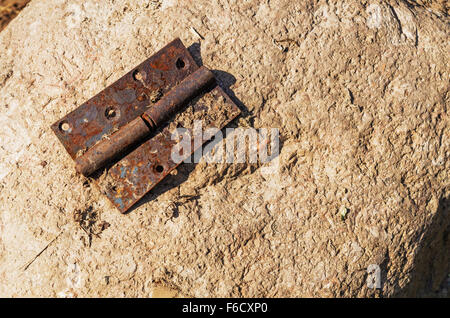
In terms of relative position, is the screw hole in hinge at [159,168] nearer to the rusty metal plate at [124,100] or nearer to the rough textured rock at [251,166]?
the rough textured rock at [251,166]

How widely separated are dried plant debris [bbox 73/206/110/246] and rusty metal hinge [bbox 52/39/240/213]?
0.43ft

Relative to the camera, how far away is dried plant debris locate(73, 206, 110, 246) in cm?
200

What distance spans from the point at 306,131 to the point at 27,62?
1.63 metres

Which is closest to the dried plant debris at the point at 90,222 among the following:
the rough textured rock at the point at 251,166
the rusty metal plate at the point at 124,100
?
the rough textured rock at the point at 251,166

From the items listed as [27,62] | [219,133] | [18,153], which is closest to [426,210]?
[219,133]

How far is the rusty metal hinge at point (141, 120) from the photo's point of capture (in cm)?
199

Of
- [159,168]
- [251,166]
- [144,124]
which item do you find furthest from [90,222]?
[251,166]

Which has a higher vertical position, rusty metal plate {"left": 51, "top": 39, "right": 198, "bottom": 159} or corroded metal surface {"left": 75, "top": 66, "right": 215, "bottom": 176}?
rusty metal plate {"left": 51, "top": 39, "right": 198, "bottom": 159}

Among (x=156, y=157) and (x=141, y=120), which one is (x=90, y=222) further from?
(x=141, y=120)

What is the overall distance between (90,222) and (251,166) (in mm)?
884

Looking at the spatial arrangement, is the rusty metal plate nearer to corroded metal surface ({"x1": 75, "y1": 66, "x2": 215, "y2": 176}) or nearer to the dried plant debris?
corroded metal surface ({"x1": 75, "y1": 66, "x2": 215, "y2": 176})

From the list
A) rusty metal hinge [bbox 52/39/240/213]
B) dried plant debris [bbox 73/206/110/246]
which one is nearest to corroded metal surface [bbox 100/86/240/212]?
rusty metal hinge [bbox 52/39/240/213]

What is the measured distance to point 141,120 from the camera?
2.00 metres

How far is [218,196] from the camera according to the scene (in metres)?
2.07
